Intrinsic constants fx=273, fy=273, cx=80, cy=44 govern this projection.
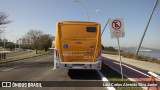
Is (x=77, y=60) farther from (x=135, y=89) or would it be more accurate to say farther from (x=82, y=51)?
(x=135, y=89)

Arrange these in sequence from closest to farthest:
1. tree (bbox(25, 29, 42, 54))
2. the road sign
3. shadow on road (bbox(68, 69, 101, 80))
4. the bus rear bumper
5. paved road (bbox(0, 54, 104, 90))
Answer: the road sign → paved road (bbox(0, 54, 104, 90)) → the bus rear bumper → shadow on road (bbox(68, 69, 101, 80)) → tree (bbox(25, 29, 42, 54))

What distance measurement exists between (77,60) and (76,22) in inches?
80.7

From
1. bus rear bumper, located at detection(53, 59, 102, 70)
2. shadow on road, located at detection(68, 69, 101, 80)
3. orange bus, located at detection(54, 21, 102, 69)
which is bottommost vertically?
shadow on road, located at detection(68, 69, 101, 80)

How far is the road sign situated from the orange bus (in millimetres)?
1760

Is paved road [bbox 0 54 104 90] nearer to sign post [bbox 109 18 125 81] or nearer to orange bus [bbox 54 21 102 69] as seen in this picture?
orange bus [bbox 54 21 102 69]

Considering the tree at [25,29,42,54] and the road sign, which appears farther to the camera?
the tree at [25,29,42,54]

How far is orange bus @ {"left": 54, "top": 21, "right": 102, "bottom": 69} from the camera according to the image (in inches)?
569

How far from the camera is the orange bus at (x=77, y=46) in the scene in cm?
1446

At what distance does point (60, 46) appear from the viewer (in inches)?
571

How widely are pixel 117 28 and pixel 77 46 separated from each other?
261 centimetres

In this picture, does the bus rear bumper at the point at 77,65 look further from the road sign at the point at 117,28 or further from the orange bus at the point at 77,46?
the road sign at the point at 117,28

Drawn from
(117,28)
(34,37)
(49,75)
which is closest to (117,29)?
(117,28)

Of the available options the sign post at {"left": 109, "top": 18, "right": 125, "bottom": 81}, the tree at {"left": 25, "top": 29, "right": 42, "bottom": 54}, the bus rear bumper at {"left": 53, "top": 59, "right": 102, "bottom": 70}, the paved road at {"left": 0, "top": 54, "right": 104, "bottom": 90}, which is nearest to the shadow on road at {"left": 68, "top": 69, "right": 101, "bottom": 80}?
the paved road at {"left": 0, "top": 54, "right": 104, "bottom": 90}

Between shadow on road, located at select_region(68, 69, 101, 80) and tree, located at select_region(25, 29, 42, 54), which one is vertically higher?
tree, located at select_region(25, 29, 42, 54)
